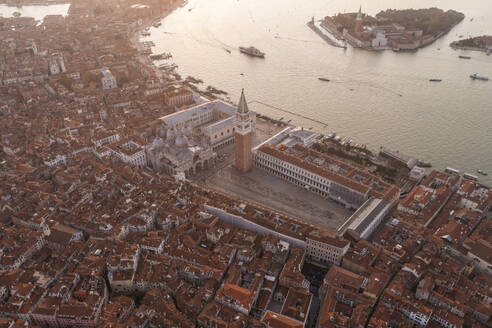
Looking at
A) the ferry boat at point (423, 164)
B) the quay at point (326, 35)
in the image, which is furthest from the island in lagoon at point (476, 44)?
the ferry boat at point (423, 164)

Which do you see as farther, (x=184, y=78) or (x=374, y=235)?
(x=184, y=78)

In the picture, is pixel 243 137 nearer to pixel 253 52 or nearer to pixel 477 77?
pixel 253 52

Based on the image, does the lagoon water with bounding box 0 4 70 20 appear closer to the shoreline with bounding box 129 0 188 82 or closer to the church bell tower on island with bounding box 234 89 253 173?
the shoreline with bounding box 129 0 188 82

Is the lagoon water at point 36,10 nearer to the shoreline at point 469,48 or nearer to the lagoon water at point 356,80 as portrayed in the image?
the lagoon water at point 356,80

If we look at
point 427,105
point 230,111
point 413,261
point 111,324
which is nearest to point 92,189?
point 111,324

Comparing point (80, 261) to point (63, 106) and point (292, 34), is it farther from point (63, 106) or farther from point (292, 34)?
point (292, 34)

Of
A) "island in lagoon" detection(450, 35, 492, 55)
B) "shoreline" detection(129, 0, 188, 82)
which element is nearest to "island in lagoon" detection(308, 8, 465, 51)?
"island in lagoon" detection(450, 35, 492, 55)

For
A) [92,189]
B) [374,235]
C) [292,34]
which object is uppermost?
[292,34]
